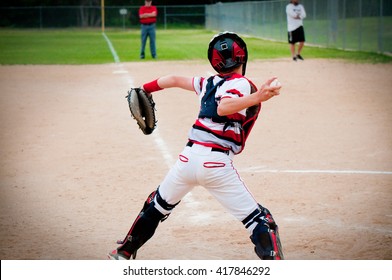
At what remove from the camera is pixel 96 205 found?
738cm

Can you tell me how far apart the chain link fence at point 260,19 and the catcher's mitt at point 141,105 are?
21410 mm

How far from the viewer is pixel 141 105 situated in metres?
5.70

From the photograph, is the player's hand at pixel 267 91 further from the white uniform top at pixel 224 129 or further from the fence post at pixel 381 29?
the fence post at pixel 381 29

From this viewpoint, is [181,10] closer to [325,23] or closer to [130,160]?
[325,23]

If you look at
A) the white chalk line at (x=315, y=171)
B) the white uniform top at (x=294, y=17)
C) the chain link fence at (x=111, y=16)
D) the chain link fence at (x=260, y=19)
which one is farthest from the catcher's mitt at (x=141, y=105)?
the chain link fence at (x=111, y=16)

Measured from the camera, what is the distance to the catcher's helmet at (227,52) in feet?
16.5

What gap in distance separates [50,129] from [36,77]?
8356 millimetres

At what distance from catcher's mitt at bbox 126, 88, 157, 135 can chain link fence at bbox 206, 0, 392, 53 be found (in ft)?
70.4

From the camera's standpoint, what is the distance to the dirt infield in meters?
6.19

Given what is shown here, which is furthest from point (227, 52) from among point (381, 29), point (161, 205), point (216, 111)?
point (381, 29)

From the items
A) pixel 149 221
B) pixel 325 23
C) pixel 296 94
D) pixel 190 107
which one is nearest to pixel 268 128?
pixel 190 107

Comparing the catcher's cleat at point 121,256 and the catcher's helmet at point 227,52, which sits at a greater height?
the catcher's helmet at point 227,52

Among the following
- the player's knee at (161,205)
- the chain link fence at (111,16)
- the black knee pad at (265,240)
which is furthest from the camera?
the chain link fence at (111,16)

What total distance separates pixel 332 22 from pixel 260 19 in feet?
36.7
